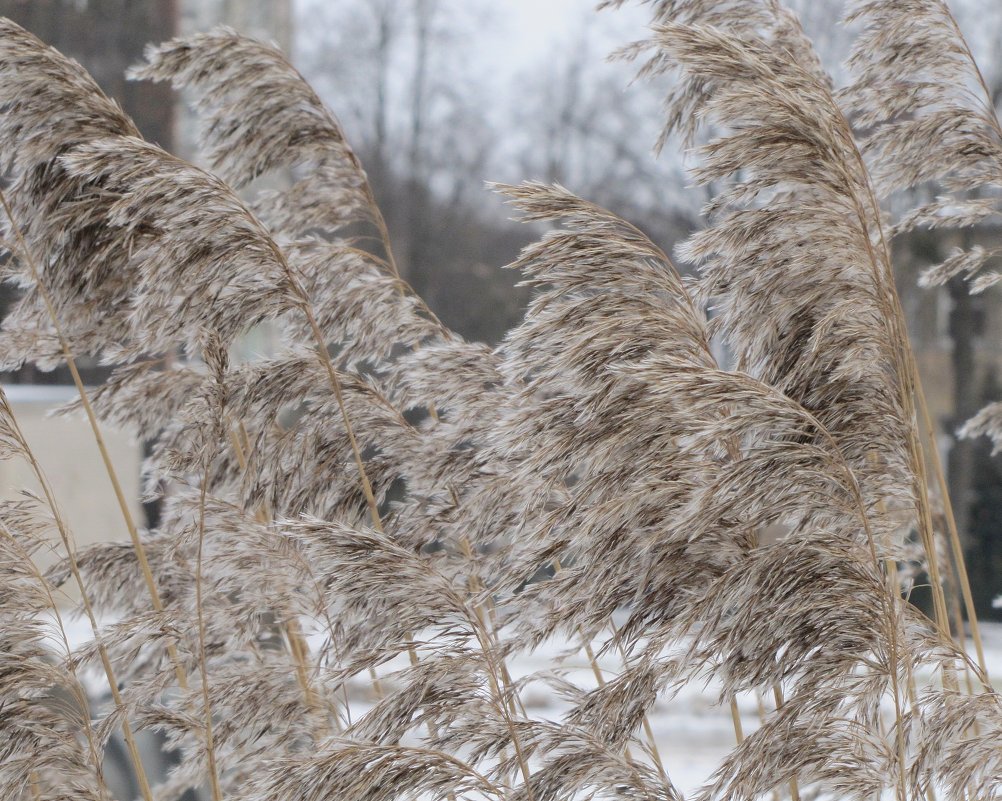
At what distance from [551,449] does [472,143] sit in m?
14.0

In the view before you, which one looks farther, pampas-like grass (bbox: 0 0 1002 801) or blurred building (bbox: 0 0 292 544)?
blurred building (bbox: 0 0 292 544)

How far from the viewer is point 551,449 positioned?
148cm

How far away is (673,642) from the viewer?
1.50 meters

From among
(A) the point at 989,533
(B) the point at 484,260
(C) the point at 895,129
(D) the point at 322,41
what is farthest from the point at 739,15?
(D) the point at 322,41

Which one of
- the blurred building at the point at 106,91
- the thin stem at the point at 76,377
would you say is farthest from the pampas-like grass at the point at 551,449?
the blurred building at the point at 106,91

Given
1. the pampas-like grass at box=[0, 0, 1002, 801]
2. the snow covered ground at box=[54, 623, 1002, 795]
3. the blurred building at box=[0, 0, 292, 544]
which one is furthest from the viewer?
the blurred building at box=[0, 0, 292, 544]

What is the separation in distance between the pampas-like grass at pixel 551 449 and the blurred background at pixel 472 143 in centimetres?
995

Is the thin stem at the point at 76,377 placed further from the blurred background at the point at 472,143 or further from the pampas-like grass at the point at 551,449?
the blurred background at the point at 472,143

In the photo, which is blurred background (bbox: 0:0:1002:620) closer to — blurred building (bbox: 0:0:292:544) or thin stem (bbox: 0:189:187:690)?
blurred building (bbox: 0:0:292:544)

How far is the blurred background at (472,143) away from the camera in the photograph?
12.2 meters

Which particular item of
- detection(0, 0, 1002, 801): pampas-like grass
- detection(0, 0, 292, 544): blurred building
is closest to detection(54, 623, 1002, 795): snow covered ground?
detection(0, 0, 292, 544): blurred building

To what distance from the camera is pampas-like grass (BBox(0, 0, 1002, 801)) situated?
4.88ft

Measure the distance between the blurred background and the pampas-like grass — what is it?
9948 mm

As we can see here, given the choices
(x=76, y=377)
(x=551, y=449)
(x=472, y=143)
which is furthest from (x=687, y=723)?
(x=472, y=143)
